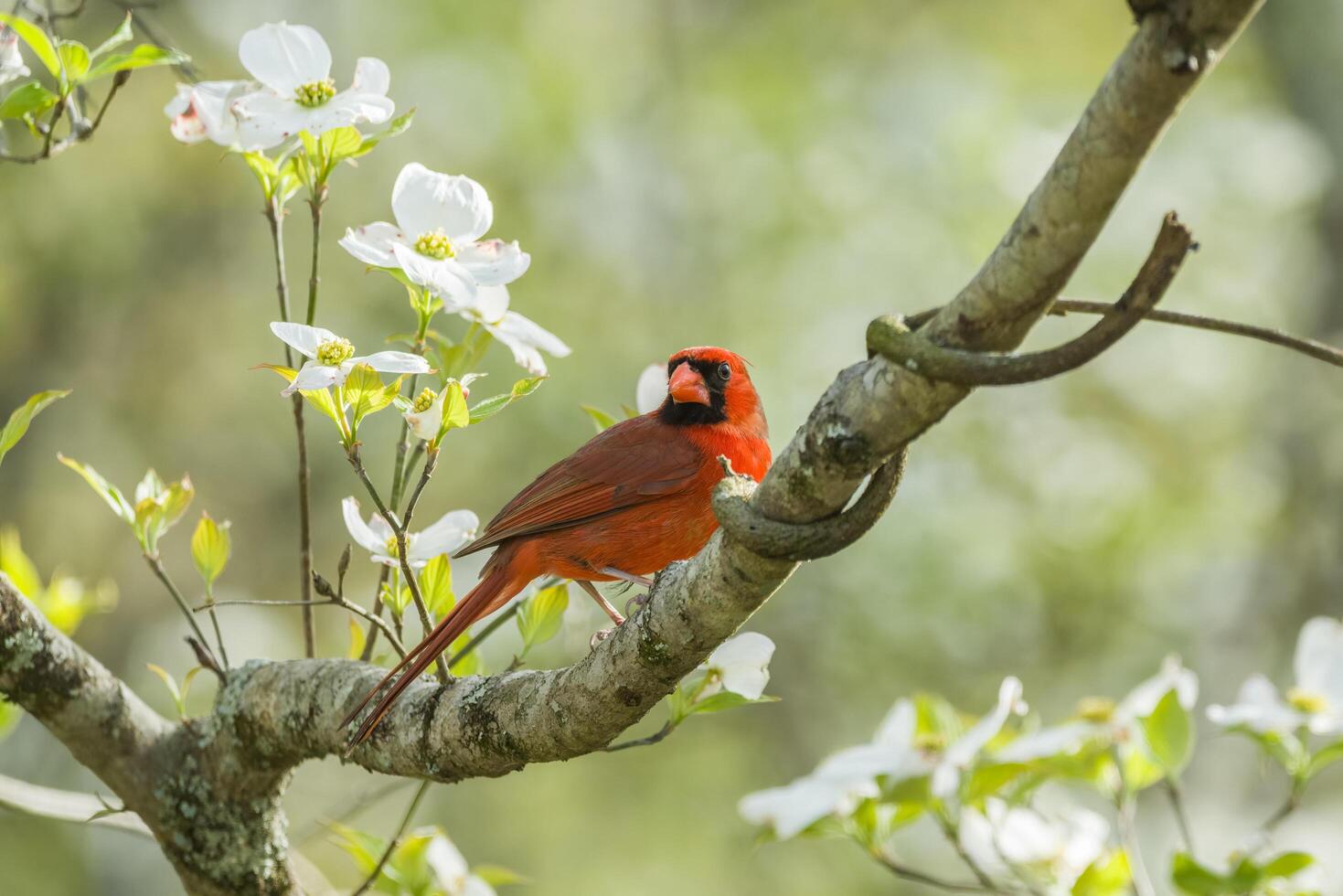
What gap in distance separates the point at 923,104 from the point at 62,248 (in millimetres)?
5261

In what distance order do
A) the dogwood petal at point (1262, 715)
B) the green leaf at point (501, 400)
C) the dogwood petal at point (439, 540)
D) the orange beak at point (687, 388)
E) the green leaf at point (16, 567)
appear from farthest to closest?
1. the orange beak at point (687, 388)
2. the green leaf at point (16, 567)
3. the dogwood petal at point (439, 540)
4. the dogwood petal at point (1262, 715)
5. the green leaf at point (501, 400)

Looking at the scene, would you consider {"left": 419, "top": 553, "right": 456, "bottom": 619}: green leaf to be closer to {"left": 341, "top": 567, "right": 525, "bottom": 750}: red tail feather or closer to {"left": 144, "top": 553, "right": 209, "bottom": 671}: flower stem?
{"left": 341, "top": 567, "right": 525, "bottom": 750}: red tail feather

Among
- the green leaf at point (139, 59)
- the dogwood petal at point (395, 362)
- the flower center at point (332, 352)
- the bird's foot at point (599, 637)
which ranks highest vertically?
the green leaf at point (139, 59)

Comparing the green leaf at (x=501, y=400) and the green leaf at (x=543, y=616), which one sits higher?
the green leaf at (x=501, y=400)

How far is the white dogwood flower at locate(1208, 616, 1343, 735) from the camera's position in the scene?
2.03 metres

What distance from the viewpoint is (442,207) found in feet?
6.37

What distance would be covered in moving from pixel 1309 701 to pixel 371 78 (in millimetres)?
1746

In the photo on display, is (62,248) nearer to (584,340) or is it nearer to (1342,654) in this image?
(584,340)

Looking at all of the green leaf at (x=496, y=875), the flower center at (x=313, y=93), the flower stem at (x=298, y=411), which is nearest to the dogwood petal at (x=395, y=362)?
the flower stem at (x=298, y=411)

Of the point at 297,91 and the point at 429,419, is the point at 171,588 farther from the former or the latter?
the point at 297,91

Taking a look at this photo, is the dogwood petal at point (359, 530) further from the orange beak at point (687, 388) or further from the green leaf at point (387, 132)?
the orange beak at point (687, 388)

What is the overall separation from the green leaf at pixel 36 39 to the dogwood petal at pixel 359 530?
2.43 ft

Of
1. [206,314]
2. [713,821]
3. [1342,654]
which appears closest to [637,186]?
[206,314]

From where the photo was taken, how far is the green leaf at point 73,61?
6.40 ft
